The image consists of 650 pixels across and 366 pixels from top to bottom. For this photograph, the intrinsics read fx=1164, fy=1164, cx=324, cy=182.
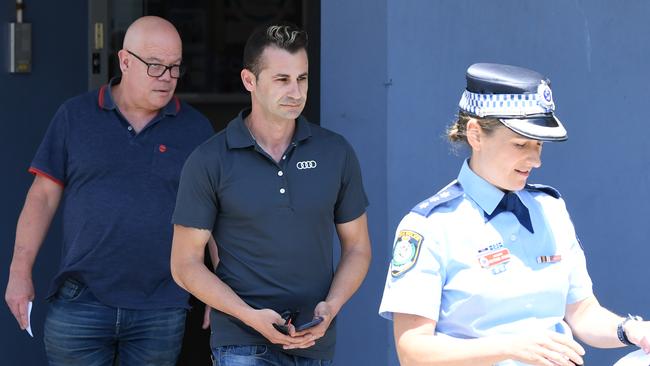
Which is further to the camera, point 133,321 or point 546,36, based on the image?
point 546,36

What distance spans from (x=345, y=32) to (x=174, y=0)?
3.44 feet

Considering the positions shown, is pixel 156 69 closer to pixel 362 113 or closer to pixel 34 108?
pixel 362 113

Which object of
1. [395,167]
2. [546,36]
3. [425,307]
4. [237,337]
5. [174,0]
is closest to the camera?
[425,307]

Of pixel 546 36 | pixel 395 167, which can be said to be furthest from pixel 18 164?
pixel 546 36

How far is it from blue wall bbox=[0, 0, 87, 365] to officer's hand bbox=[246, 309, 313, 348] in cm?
221

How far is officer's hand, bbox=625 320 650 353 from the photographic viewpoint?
276cm

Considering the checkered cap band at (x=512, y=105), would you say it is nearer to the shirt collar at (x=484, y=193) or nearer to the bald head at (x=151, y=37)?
the shirt collar at (x=484, y=193)

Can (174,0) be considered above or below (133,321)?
above

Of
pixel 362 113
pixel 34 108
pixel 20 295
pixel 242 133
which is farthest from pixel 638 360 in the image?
pixel 34 108

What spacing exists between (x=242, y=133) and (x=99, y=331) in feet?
3.34

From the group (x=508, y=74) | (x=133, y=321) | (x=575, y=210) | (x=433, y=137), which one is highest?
(x=508, y=74)

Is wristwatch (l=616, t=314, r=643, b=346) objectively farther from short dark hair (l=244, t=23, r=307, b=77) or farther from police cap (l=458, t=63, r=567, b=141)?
short dark hair (l=244, t=23, r=307, b=77)

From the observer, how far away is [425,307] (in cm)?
275

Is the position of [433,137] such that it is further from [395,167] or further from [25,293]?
[25,293]
